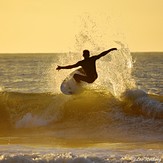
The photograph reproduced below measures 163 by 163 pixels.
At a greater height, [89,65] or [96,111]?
[89,65]

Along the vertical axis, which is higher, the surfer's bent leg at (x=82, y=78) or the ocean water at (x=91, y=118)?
the surfer's bent leg at (x=82, y=78)

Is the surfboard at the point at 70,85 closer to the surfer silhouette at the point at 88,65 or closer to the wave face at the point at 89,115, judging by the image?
the wave face at the point at 89,115

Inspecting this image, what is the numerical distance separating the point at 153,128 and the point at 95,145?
114 inches

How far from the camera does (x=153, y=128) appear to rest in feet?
59.2

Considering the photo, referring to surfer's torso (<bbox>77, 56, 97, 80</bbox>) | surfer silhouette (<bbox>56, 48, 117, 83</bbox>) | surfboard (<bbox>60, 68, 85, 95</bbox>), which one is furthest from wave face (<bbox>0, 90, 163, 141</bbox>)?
surfer's torso (<bbox>77, 56, 97, 80</bbox>)

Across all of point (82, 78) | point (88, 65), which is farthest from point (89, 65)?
point (82, 78)

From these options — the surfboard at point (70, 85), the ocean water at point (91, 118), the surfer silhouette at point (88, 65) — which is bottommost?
the ocean water at point (91, 118)

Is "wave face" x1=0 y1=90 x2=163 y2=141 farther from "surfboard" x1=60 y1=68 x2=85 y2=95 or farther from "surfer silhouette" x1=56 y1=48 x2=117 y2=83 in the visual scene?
"surfer silhouette" x1=56 y1=48 x2=117 y2=83

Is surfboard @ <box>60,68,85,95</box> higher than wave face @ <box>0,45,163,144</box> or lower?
higher

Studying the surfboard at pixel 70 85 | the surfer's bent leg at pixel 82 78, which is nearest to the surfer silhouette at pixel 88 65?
the surfer's bent leg at pixel 82 78

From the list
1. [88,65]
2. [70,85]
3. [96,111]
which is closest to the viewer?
[88,65]

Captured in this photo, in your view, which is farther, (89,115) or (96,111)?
(96,111)

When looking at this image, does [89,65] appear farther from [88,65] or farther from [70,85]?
[70,85]

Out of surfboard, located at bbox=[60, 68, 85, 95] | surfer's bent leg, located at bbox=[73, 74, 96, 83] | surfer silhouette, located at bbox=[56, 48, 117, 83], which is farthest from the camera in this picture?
surfboard, located at bbox=[60, 68, 85, 95]
